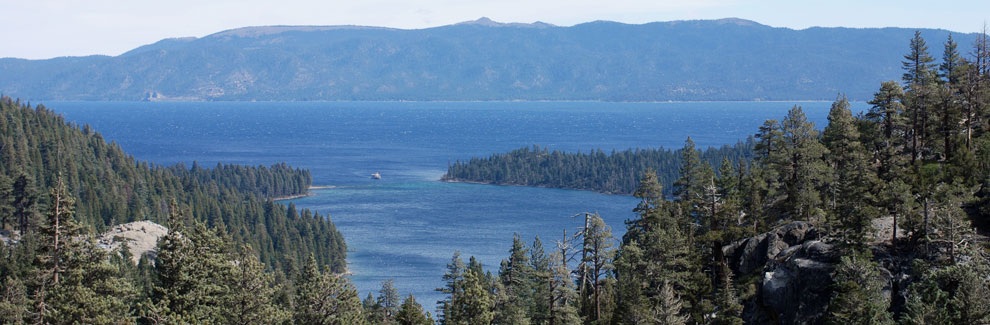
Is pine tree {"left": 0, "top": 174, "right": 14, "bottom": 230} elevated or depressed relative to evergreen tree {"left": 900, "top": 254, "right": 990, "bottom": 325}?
depressed

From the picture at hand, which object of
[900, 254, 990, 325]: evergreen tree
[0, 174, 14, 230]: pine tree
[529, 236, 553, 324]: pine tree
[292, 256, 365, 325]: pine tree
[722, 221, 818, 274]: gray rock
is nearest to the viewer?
[900, 254, 990, 325]: evergreen tree

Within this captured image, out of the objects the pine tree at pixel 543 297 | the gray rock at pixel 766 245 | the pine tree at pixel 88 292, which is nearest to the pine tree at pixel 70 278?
the pine tree at pixel 88 292

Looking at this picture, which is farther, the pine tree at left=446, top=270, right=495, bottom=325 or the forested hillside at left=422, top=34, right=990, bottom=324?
the pine tree at left=446, top=270, right=495, bottom=325

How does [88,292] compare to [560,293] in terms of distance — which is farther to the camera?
[560,293]

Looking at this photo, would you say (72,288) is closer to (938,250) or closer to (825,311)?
(825,311)

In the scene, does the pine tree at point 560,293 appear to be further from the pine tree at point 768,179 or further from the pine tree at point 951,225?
the pine tree at point 951,225

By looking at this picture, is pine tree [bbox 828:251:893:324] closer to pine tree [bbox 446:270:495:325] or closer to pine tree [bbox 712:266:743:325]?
pine tree [bbox 712:266:743:325]

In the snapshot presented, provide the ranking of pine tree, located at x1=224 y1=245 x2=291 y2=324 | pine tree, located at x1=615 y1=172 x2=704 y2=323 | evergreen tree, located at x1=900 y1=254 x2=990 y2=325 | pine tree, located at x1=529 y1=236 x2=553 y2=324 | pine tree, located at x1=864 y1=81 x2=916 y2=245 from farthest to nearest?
pine tree, located at x1=615 y1=172 x2=704 y2=323 < pine tree, located at x1=529 y1=236 x2=553 y2=324 < pine tree, located at x1=864 y1=81 x2=916 y2=245 < pine tree, located at x1=224 y1=245 x2=291 y2=324 < evergreen tree, located at x1=900 y1=254 x2=990 y2=325

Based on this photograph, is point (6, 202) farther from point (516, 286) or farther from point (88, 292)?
point (88, 292)

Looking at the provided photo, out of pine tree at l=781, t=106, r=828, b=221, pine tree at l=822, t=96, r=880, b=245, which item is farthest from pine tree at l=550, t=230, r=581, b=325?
pine tree at l=781, t=106, r=828, b=221

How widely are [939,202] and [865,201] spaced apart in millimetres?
4398

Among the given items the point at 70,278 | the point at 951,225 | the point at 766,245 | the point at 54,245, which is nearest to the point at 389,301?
the point at 70,278

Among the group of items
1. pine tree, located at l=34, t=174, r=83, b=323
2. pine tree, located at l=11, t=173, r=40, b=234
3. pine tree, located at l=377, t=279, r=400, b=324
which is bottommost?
pine tree, located at l=377, t=279, r=400, b=324

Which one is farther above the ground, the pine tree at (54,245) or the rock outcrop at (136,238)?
the pine tree at (54,245)
